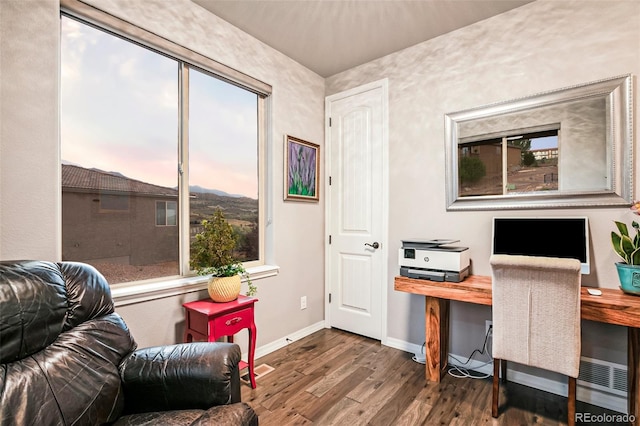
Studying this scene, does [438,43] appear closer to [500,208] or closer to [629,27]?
[629,27]

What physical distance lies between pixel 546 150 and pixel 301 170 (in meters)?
2.02

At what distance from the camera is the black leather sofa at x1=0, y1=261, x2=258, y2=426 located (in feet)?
3.54

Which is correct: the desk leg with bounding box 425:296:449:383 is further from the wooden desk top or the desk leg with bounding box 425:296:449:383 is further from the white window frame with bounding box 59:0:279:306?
the white window frame with bounding box 59:0:279:306

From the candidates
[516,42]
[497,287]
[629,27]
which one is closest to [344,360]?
[497,287]

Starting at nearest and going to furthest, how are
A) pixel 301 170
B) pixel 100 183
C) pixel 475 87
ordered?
pixel 100 183
pixel 475 87
pixel 301 170

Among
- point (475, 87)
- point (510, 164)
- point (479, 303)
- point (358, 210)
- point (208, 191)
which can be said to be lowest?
point (479, 303)

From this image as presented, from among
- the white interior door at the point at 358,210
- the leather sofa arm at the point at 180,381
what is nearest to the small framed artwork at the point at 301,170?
the white interior door at the point at 358,210

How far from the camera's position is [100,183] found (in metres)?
1.92

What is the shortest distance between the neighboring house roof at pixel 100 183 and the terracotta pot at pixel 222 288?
742 mm

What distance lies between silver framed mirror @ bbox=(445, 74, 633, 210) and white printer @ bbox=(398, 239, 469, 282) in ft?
1.56

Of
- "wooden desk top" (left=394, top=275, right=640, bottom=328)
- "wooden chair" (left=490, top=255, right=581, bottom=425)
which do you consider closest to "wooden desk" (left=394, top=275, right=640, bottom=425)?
"wooden desk top" (left=394, top=275, right=640, bottom=328)

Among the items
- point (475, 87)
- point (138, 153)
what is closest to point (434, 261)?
point (475, 87)

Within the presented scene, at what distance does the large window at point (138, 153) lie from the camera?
1830 mm

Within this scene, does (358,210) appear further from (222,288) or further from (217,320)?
(217,320)
